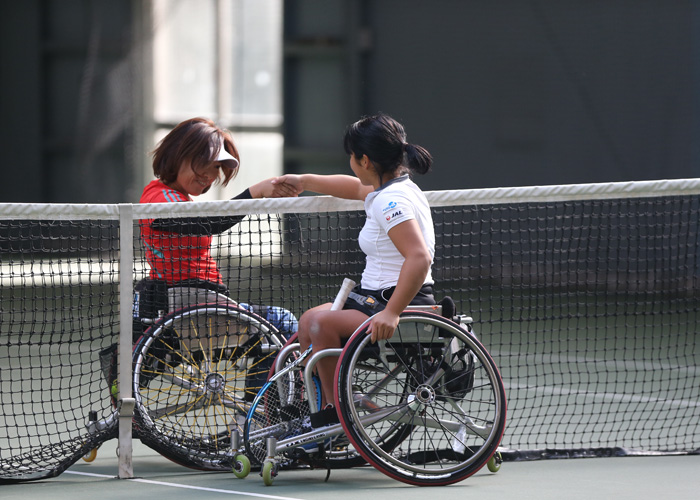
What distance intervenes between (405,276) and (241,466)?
0.90 meters

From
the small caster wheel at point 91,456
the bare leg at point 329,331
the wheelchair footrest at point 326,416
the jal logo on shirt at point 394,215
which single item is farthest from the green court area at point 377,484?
the jal logo on shirt at point 394,215

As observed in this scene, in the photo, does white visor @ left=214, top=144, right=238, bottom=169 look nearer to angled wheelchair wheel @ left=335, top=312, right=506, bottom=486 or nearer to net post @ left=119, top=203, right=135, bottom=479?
net post @ left=119, top=203, right=135, bottom=479

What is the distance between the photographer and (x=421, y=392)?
3.57 meters

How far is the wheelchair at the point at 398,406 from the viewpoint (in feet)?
11.5

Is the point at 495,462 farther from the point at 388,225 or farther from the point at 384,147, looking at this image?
the point at 384,147

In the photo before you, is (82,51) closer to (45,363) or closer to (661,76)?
(661,76)

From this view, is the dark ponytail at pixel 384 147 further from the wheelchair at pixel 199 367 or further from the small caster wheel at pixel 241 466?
the small caster wheel at pixel 241 466

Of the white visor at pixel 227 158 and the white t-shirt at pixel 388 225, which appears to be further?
the white visor at pixel 227 158

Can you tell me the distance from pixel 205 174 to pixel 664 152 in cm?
775

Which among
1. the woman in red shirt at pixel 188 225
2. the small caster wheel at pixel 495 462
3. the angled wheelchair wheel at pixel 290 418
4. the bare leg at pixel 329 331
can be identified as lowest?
the small caster wheel at pixel 495 462

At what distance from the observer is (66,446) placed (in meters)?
4.14

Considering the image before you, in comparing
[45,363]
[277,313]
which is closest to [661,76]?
[45,363]

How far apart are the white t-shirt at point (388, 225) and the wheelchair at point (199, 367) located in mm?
603

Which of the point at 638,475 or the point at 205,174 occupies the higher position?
the point at 205,174
